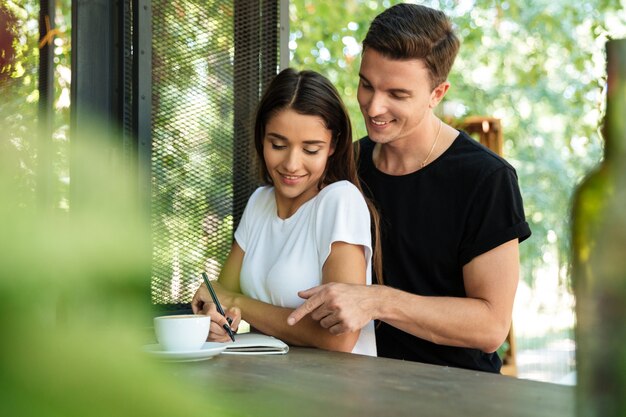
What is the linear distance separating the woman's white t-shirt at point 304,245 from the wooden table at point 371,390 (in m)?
0.46

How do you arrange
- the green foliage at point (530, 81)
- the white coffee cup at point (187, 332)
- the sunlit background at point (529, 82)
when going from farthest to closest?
the green foliage at point (530, 81), the sunlit background at point (529, 82), the white coffee cup at point (187, 332)

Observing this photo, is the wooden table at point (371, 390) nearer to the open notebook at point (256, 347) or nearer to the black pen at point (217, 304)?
the open notebook at point (256, 347)

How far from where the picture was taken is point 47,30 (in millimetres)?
2570

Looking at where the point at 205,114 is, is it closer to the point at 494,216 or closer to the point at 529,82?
the point at 494,216

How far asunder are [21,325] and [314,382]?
1080mm

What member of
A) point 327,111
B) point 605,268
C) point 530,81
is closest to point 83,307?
point 605,268

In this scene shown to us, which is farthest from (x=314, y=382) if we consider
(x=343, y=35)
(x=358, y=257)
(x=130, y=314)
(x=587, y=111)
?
(x=587, y=111)

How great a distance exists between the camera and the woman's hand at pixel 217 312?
5.90 feet

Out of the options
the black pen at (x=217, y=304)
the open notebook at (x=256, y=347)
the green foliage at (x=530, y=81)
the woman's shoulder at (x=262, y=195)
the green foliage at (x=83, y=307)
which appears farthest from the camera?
the green foliage at (x=530, y=81)

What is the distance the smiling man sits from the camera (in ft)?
6.56

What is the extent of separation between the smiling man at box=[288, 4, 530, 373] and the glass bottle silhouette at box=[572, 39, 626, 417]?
1.32 meters

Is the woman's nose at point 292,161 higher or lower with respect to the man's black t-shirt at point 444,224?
higher

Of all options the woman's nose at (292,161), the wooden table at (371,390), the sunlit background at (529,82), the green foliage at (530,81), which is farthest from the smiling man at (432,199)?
the green foliage at (530,81)

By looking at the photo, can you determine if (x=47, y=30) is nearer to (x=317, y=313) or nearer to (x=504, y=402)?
(x=317, y=313)
